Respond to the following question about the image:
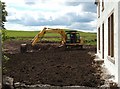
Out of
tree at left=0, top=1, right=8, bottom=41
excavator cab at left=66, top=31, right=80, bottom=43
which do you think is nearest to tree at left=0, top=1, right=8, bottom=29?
tree at left=0, top=1, right=8, bottom=41

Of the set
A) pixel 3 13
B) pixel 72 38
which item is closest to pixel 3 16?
pixel 3 13

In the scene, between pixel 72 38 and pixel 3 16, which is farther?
pixel 72 38

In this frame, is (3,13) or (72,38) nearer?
(3,13)

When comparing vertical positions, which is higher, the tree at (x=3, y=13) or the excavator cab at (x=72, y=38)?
the tree at (x=3, y=13)

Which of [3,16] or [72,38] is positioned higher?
[3,16]

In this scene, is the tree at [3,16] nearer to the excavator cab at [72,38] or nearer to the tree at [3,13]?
the tree at [3,13]

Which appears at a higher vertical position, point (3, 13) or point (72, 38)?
point (3, 13)

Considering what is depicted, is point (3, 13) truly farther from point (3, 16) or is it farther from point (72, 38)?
point (72, 38)

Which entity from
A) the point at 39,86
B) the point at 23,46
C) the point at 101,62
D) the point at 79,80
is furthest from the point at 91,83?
the point at 23,46

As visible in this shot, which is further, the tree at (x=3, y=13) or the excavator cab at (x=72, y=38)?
the excavator cab at (x=72, y=38)

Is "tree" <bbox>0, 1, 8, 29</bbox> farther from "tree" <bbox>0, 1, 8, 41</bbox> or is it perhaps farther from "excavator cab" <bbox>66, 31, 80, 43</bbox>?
"excavator cab" <bbox>66, 31, 80, 43</bbox>

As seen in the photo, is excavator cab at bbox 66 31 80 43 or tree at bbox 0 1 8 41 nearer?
tree at bbox 0 1 8 41

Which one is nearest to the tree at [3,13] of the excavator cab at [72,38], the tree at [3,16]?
the tree at [3,16]

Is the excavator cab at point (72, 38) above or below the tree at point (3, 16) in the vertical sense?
below
